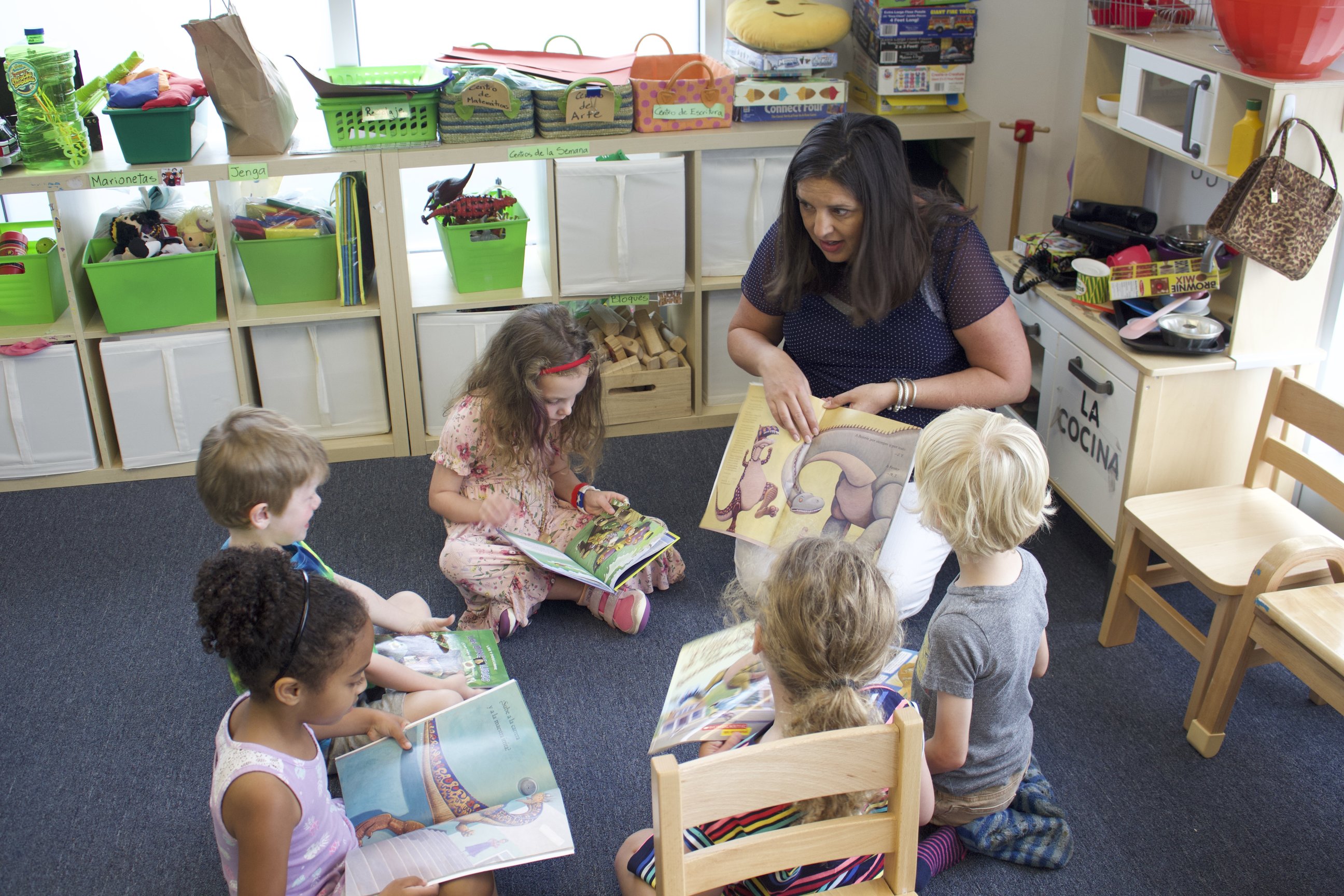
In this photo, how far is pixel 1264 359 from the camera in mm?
2225

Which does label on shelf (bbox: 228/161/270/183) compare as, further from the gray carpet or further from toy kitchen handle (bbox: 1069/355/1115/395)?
toy kitchen handle (bbox: 1069/355/1115/395)

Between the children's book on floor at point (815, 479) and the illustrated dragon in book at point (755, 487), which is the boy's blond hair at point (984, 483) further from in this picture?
the illustrated dragon in book at point (755, 487)

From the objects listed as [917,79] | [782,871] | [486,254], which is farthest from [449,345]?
[782,871]

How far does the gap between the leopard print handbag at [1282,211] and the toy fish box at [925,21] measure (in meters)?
1.24

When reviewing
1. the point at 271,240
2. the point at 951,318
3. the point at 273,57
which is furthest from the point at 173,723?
the point at 273,57

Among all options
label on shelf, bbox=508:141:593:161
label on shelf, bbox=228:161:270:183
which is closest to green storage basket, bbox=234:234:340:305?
label on shelf, bbox=228:161:270:183

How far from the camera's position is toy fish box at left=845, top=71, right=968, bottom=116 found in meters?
3.16

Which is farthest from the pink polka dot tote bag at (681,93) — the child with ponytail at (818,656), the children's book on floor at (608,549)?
the child with ponytail at (818,656)

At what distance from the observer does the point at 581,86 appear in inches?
116

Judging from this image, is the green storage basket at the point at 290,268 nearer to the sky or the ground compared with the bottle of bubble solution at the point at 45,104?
nearer to the ground

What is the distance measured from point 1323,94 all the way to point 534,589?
1.86m

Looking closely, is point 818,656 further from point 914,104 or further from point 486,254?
point 914,104

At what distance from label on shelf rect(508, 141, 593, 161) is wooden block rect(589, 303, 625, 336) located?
60 centimetres

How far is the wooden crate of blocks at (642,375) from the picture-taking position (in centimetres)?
327
